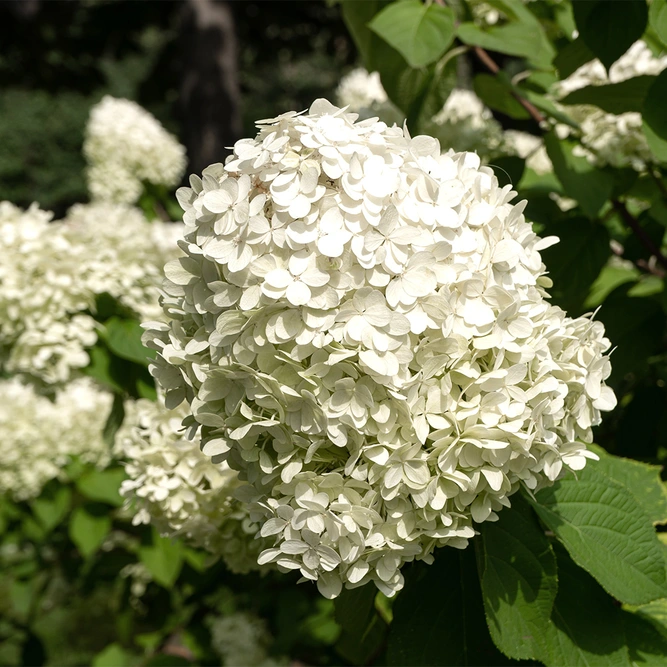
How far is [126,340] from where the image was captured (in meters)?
1.67

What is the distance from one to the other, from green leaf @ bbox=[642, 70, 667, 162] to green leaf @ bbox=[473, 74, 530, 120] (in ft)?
1.26

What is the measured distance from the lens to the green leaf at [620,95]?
1.40 m

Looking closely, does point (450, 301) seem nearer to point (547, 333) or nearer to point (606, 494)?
point (547, 333)

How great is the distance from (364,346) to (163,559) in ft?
6.15

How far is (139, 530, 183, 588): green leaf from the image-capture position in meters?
2.38

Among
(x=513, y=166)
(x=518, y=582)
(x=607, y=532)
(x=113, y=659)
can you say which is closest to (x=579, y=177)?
(x=513, y=166)

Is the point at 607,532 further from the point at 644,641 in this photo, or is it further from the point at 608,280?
the point at 608,280

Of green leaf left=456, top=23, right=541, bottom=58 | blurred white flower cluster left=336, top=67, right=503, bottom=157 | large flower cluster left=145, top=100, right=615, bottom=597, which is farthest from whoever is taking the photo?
blurred white flower cluster left=336, top=67, right=503, bottom=157

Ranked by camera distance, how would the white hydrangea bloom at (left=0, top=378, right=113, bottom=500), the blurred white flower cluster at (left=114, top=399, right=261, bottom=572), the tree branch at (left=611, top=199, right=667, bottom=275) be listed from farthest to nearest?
the white hydrangea bloom at (left=0, top=378, right=113, bottom=500)
the tree branch at (left=611, top=199, right=667, bottom=275)
the blurred white flower cluster at (left=114, top=399, right=261, bottom=572)

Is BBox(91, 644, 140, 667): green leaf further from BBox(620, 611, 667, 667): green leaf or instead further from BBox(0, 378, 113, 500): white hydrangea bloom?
BBox(620, 611, 667, 667): green leaf

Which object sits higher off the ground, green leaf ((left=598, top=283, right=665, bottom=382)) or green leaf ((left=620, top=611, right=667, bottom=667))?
green leaf ((left=598, top=283, right=665, bottom=382))

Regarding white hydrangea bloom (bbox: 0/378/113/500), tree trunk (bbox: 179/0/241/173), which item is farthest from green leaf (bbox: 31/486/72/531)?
tree trunk (bbox: 179/0/241/173)

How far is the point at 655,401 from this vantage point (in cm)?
169

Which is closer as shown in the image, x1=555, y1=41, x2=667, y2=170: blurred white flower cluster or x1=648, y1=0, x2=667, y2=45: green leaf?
x1=648, y1=0, x2=667, y2=45: green leaf
